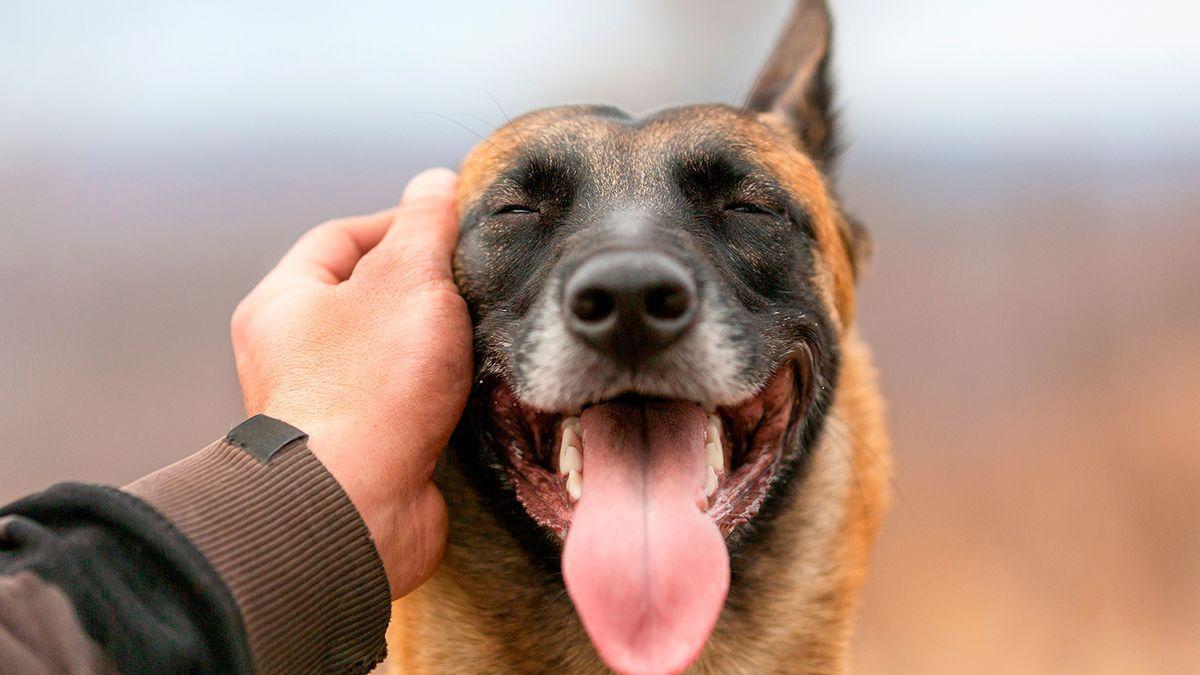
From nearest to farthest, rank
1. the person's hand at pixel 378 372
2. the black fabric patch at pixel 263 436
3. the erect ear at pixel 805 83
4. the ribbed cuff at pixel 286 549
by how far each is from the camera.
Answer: the ribbed cuff at pixel 286 549 < the black fabric patch at pixel 263 436 < the person's hand at pixel 378 372 < the erect ear at pixel 805 83

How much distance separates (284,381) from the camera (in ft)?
5.51

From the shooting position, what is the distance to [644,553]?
1.58m

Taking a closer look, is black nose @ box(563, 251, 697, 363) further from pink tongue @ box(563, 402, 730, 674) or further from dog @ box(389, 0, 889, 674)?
pink tongue @ box(563, 402, 730, 674)

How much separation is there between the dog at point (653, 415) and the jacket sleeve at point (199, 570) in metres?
0.41

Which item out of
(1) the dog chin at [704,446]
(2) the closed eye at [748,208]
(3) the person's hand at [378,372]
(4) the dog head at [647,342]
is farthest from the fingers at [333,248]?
(2) the closed eye at [748,208]

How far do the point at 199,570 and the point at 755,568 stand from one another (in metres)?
1.33

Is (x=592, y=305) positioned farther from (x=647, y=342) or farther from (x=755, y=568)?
(x=755, y=568)

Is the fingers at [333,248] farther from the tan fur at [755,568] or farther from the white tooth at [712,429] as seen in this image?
the white tooth at [712,429]

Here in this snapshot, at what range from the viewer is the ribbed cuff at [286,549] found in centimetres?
127

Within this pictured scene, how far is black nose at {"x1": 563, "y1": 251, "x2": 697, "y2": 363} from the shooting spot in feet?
5.24

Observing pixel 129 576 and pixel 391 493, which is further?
pixel 391 493

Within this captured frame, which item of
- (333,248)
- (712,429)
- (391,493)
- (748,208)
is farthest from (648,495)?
(333,248)

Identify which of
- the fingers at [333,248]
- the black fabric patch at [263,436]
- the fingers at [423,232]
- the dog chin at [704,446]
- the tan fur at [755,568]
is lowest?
the tan fur at [755,568]

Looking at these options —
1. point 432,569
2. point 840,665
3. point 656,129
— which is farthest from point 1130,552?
point 432,569
